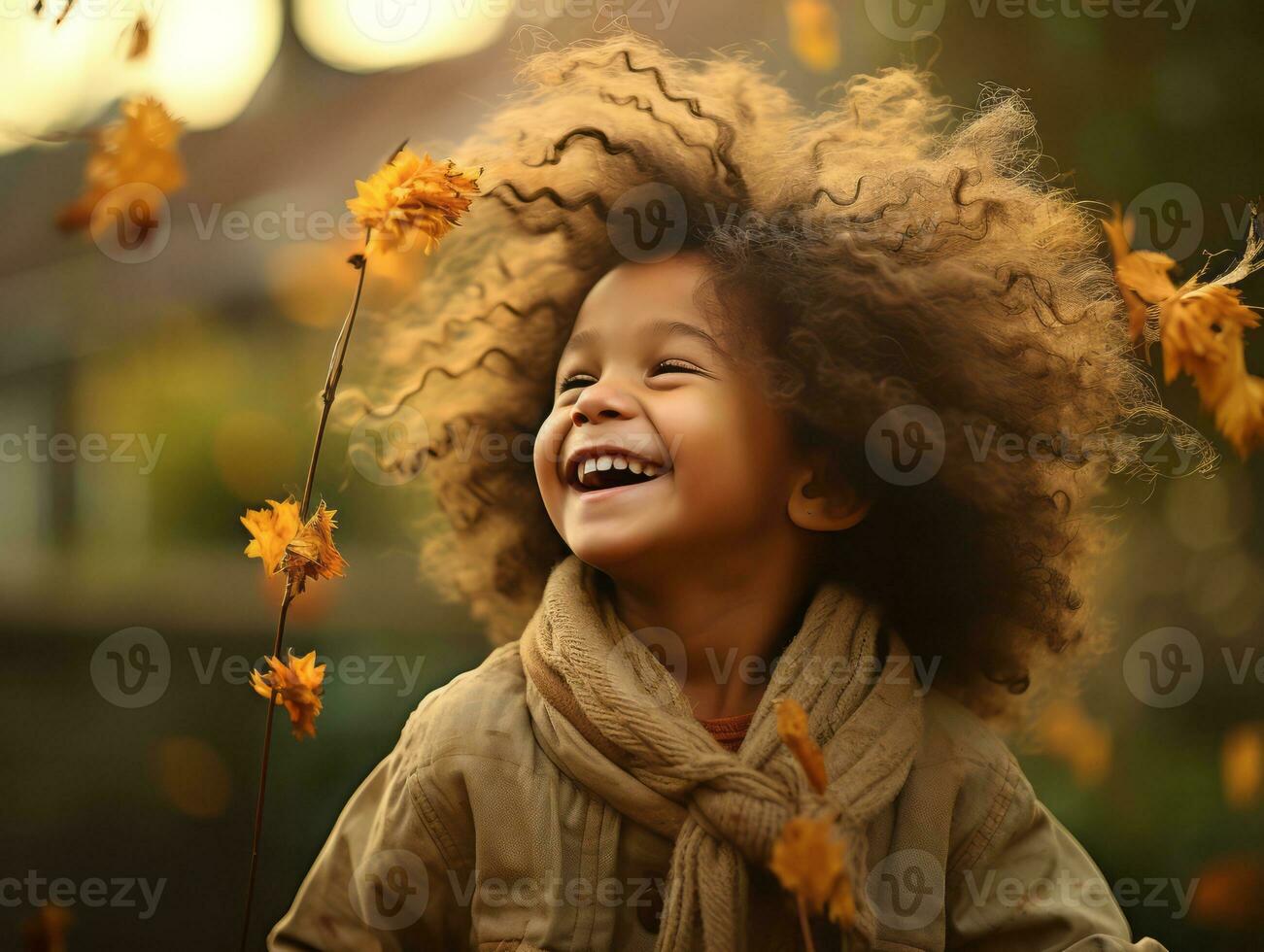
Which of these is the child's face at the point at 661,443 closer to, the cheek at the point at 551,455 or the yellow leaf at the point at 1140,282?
the cheek at the point at 551,455

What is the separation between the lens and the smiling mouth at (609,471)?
35.9 inches

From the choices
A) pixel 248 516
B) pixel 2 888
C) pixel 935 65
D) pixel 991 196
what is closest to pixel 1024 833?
pixel 991 196

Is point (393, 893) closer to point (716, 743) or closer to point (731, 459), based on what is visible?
point (716, 743)

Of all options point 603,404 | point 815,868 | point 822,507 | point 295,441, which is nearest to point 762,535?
point 822,507

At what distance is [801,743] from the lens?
78cm

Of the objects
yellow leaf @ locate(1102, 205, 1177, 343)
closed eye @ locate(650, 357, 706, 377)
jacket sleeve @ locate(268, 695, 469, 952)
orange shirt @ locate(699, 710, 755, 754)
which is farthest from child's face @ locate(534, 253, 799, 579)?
yellow leaf @ locate(1102, 205, 1177, 343)

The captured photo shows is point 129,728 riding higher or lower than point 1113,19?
lower

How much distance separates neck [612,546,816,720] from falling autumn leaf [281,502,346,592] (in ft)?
0.73

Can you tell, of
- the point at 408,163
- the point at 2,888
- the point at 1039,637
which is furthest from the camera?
the point at 2,888

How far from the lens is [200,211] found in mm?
1308

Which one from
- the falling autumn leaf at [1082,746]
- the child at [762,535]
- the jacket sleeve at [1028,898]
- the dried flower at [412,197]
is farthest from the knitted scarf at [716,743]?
the falling autumn leaf at [1082,746]

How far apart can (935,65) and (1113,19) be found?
0.67ft

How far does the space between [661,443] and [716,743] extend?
8.7 inches

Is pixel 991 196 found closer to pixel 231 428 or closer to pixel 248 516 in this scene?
pixel 248 516
